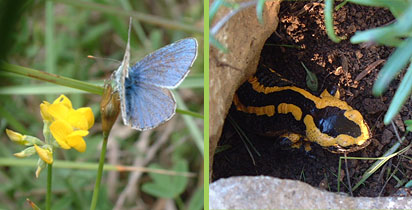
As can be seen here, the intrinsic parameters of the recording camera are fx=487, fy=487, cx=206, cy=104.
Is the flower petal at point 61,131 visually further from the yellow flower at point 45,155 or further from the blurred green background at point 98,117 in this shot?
the blurred green background at point 98,117

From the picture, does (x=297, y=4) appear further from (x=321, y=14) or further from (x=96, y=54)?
(x=96, y=54)

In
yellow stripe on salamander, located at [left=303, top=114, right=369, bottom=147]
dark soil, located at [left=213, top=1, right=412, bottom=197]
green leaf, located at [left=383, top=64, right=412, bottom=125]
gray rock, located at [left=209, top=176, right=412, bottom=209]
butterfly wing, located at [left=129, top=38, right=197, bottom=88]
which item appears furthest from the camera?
yellow stripe on salamander, located at [left=303, top=114, right=369, bottom=147]

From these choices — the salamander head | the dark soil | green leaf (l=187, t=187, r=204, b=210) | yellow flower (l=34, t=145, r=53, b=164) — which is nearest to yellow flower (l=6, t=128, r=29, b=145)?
yellow flower (l=34, t=145, r=53, b=164)

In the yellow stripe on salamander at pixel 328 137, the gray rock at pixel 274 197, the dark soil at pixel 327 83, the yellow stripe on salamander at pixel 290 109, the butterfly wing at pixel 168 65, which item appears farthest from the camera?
the yellow stripe on salamander at pixel 290 109

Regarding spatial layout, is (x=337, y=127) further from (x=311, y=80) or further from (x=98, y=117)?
(x=98, y=117)

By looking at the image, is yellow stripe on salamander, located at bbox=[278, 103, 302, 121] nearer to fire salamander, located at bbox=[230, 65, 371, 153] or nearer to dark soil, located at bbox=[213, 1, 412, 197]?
fire salamander, located at bbox=[230, 65, 371, 153]

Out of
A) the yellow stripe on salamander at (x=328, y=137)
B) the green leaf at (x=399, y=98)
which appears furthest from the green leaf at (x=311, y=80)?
the green leaf at (x=399, y=98)

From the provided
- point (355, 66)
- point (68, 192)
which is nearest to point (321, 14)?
point (355, 66)
